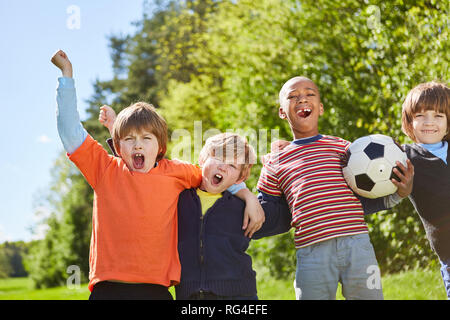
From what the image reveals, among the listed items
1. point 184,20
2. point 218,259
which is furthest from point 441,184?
point 184,20

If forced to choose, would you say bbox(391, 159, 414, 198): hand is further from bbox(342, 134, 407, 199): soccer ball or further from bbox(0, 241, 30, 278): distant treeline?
bbox(0, 241, 30, 278): distant treeline

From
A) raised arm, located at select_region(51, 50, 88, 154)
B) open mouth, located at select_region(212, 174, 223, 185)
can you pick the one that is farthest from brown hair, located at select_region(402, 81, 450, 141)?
raised arm, located at select_region(51, 50, 88, 154)

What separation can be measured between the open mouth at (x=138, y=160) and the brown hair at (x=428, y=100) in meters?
2.01

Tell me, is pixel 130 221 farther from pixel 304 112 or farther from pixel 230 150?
pixel 304 112

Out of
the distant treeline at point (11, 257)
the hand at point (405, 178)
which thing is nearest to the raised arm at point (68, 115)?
the hand at point (405, 178)

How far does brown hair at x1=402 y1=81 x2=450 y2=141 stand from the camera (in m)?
3.37

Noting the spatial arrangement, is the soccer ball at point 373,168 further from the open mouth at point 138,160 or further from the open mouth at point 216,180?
the open mouth at point 138,160

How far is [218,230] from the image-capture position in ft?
9.84

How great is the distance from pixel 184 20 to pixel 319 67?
15.4 meters

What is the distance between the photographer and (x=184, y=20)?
76.2 ft

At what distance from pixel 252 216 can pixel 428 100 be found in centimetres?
156

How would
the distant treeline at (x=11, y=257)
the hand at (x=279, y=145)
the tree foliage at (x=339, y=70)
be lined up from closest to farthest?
the hand at (x=279, y=145), the tree foliage at (x=339, y=70), the distant treeline at (x=11, y=257)

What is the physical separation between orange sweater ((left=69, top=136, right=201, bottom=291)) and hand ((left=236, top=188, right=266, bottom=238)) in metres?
0.46

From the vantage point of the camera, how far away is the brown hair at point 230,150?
10.2ft
